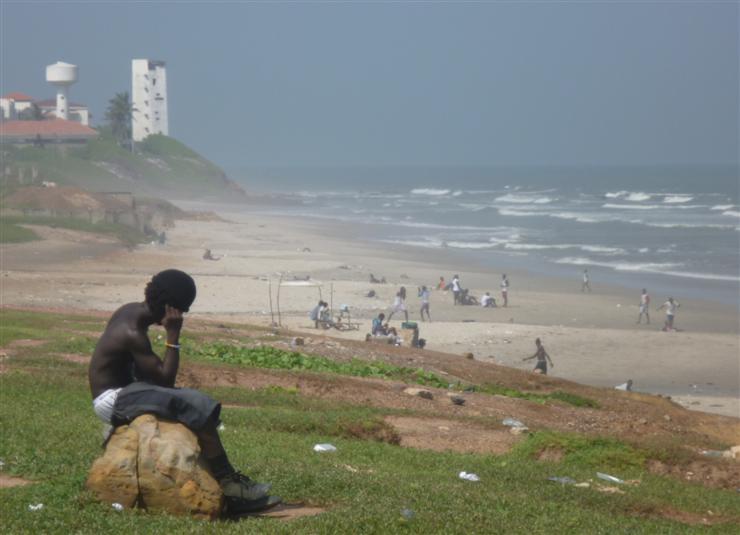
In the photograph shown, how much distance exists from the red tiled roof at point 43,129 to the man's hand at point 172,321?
316 ft

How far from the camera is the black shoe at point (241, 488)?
770 centimetres

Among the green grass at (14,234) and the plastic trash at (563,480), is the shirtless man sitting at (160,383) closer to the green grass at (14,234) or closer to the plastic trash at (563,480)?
the plastic trash at (563,480)

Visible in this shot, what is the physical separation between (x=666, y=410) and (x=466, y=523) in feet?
40.8

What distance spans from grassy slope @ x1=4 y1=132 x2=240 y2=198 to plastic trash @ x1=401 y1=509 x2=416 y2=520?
256 feet

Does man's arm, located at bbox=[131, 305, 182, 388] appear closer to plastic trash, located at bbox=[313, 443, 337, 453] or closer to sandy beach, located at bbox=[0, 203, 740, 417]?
plastic trash, located at bbox=[313, 443, 337, 453]

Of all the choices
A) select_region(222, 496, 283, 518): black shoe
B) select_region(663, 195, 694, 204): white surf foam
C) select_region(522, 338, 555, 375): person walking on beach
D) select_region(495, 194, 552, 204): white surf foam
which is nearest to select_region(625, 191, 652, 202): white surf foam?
select_region(663, 195, 694, 204): white surf foam

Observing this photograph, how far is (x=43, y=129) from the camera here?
10056 centimetres

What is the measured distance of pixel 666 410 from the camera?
63.5 feet

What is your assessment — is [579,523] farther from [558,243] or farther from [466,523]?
[558,243]

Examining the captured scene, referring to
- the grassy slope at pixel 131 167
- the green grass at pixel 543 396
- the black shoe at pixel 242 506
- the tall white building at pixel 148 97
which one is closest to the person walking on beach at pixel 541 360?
the green grass at pixel 543 396

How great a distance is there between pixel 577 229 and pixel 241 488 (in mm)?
69447

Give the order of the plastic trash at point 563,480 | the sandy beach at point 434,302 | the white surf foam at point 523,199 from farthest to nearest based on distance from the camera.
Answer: the white surf foam at point 523,199
the sandy beach at point 434,302
the plastic trash at point 563,480

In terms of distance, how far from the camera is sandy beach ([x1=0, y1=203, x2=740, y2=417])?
96.9ft

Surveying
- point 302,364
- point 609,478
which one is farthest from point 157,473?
point 302,364
